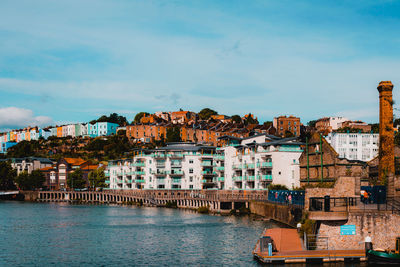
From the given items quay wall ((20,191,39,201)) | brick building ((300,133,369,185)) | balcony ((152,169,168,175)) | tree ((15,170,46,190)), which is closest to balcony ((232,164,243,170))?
brick building ((300,133,369,185))

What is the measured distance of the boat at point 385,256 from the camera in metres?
34.5

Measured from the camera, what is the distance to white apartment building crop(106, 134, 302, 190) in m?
94.9

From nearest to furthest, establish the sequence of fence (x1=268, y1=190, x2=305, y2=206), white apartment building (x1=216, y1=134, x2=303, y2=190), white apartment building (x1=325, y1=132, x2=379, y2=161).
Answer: fence (x1=268, y1=190, x2=305, y2=206), white apartment building (x1=216, y1=134, x2=303, y2=190), white apartment building (x1=325, y1=132, x2=379, y2=161)

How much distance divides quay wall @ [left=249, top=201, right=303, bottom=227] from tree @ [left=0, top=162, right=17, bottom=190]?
113962mm

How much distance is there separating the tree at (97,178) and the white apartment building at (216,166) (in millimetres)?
3689


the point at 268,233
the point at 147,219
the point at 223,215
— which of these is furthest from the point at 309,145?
the point at 268,233

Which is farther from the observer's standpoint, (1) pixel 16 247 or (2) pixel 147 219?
(2) pixel 147 219

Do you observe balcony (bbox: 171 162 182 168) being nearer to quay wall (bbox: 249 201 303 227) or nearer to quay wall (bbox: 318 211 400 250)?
quay wall (bbox: 249 201 303 227)

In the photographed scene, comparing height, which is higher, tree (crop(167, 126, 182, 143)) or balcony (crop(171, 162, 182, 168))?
tree (crop(167, 126, 182, 143))

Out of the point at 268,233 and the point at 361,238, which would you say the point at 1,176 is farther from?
the point at 361,238

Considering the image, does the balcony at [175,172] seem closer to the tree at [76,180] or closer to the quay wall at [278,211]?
the quay wall at [278,211]

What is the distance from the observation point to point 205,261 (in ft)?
144

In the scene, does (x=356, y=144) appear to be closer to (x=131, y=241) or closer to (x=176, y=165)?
(x=176, y=165)

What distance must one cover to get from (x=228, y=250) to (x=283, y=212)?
64.5 ft
